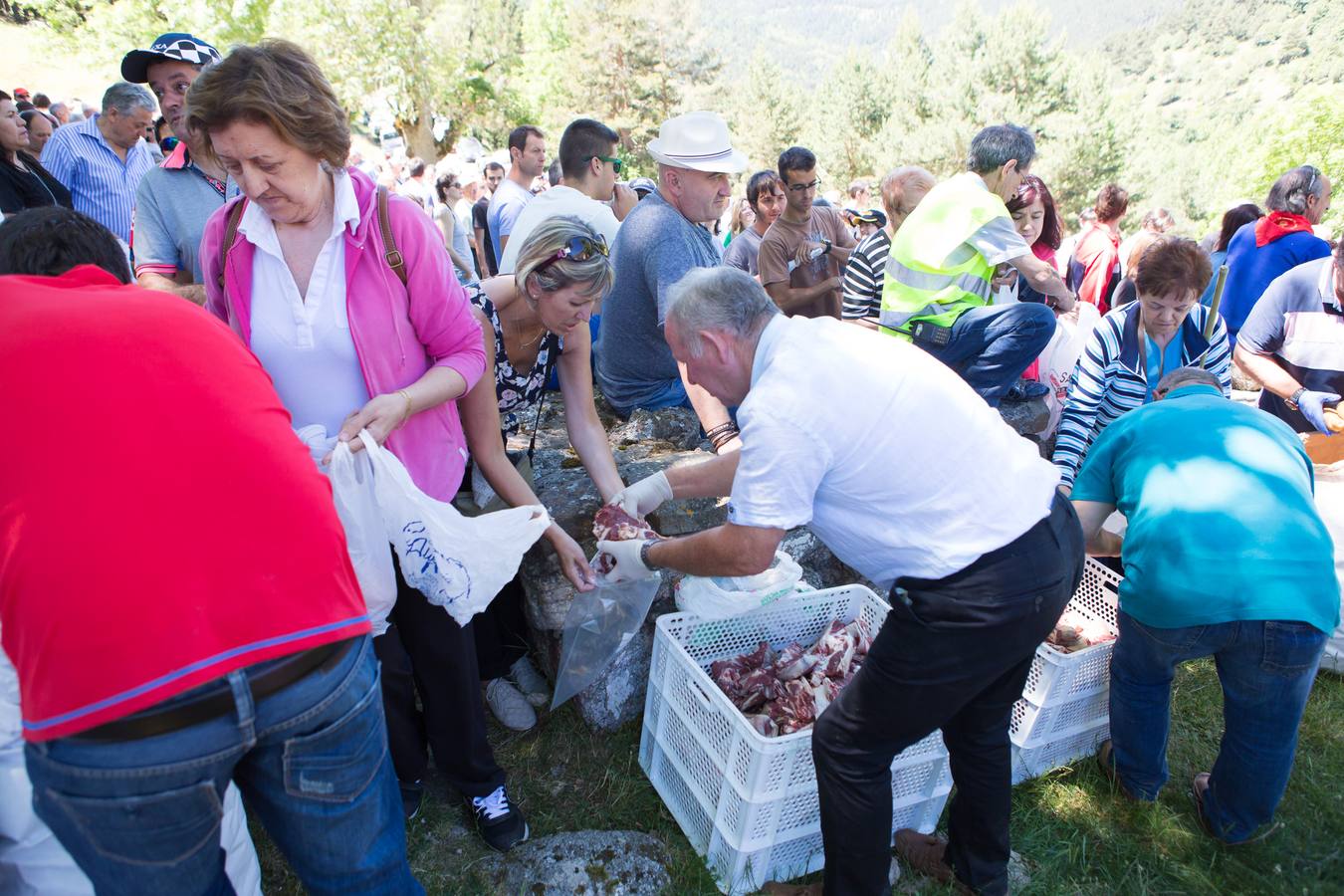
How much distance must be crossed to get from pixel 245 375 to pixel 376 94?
25183mm

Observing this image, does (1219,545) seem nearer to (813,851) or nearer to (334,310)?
(813,851)

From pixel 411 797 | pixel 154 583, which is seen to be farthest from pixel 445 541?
pixel 411 797

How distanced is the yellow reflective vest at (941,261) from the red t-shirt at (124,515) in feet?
10.6

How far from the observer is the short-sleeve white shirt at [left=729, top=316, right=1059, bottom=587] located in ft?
5.60

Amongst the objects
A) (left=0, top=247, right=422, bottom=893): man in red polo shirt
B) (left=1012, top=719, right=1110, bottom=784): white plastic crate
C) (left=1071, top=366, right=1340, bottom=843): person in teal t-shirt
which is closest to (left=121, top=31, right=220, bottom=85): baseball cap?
(left=0, top=247, right=422, bottom=893): man in red polo shirt

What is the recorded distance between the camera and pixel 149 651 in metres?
1.13

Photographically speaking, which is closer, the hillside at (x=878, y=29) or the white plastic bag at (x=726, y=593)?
the white plastic bag at (x=726, y=593)

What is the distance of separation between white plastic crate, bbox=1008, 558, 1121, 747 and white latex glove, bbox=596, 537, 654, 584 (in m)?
1.26

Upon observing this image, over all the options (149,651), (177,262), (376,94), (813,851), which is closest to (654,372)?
(177,262)

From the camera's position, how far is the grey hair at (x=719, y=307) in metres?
1.85

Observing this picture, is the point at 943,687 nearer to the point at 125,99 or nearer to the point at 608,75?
the point at 125,99

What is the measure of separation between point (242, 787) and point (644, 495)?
143 centimetres

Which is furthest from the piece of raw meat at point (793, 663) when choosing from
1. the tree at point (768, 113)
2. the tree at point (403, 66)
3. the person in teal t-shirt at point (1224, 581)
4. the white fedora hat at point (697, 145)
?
the tree at point (768, 113)

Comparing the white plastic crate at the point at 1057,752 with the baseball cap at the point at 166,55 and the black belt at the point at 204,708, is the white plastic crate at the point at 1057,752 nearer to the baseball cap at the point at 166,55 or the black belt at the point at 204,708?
the black belt at the point at 204,708
